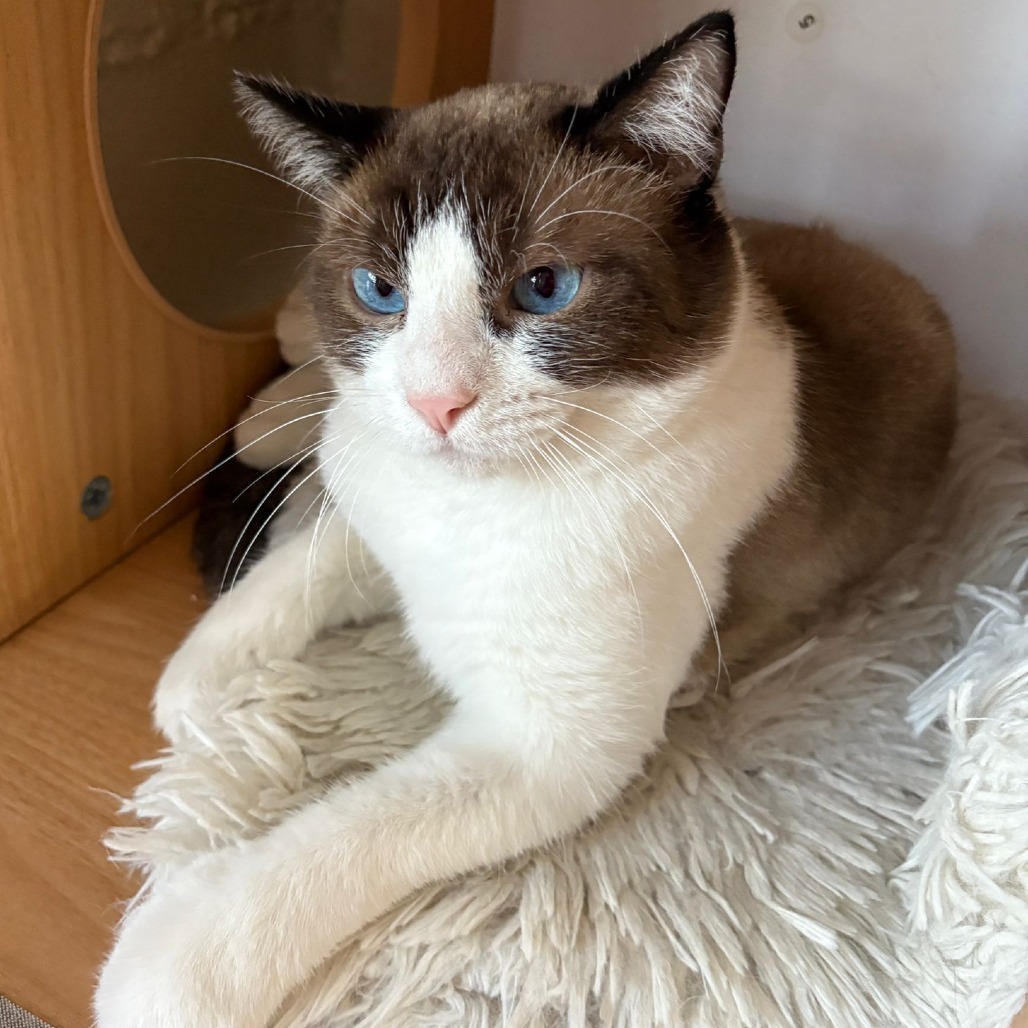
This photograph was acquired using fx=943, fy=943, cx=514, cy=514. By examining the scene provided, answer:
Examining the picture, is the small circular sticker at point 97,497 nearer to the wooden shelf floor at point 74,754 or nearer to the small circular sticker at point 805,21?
the wooden shelf floor at point 74,754

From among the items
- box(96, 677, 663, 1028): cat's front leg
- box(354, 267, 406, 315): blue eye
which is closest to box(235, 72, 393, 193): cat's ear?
box(354, 267, 406, 315): blue eye

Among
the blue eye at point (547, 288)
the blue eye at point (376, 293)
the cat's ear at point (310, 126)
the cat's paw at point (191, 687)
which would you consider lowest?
the cat's paw at point (191, 687)

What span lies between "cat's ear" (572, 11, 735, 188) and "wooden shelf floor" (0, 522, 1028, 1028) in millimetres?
736

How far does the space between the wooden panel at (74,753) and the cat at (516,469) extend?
86 millimetres

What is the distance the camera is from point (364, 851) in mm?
826

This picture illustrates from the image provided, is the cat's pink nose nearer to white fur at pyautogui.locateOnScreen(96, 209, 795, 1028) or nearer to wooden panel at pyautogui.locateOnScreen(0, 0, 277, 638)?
white fur at pyautogui.locateOnScreen(96, 209, 795, 1028)

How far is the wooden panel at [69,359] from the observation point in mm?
931

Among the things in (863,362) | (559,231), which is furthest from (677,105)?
(863,362)

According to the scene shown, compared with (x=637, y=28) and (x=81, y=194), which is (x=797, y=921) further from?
(x=637, y=28)

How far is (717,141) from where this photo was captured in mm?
752

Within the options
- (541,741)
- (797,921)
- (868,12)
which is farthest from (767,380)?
(868,12)

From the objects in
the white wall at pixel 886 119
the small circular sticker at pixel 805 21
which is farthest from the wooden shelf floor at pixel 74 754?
the small circular sticker at pixel 805 21

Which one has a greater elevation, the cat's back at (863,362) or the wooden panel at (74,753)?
the cat's back at (863,362)

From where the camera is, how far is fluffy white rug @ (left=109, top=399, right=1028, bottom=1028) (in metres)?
0.83
